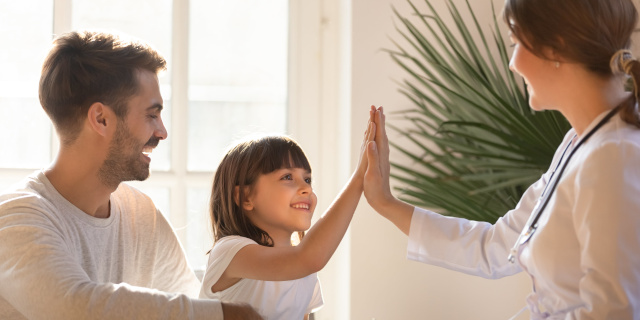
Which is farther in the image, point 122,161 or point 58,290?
point 122,161

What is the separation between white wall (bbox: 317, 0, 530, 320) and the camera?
9.57 ft

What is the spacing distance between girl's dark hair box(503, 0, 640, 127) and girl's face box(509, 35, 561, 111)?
27 mm

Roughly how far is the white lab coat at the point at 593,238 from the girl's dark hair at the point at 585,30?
104 millimetres

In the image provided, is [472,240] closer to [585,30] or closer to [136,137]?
[585,30]

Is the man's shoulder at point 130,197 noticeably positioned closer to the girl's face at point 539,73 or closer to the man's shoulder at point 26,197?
the man's shoulder at point 26,197

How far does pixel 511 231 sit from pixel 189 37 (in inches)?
68.9

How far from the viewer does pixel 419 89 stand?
289 centimetres

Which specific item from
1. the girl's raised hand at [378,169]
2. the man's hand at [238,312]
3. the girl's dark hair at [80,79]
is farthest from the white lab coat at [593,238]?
the girl's dark hair at [80,79]

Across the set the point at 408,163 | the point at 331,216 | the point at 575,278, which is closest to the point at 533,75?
the point at 575,278

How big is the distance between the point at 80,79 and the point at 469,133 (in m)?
1.37

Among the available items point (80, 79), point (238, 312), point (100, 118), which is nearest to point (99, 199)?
point (100, 118)

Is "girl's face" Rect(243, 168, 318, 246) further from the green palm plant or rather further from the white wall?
the white wall

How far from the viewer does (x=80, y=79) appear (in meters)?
1.97

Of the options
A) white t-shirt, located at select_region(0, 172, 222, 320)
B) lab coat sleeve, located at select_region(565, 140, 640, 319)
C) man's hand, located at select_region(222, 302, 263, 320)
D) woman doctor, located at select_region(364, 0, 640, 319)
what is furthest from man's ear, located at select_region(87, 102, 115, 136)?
lab coat sleeve, located at select_region(565, 140, 640, 319)
